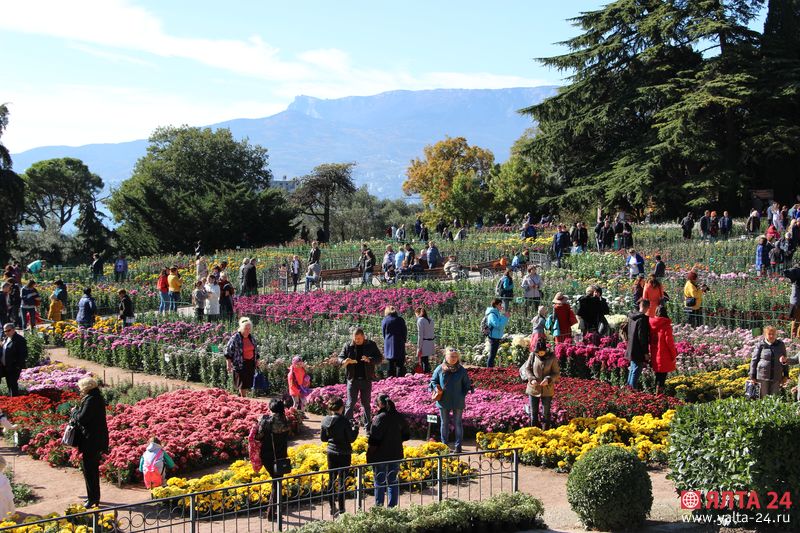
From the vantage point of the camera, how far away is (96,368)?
18.5 m

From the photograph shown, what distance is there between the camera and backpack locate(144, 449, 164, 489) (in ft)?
33.3

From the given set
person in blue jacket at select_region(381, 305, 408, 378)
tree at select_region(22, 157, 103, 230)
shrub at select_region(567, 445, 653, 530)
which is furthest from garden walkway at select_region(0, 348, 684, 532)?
tree at select_region(22, 157, 103, 230)

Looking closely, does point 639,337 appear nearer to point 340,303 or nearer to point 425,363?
point 425,363

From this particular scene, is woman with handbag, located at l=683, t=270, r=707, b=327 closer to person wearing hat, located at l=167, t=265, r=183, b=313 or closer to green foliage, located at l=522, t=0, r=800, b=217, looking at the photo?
person wearing hat, located at l=167, t=265, r=183, b=313

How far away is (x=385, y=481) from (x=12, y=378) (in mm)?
8560

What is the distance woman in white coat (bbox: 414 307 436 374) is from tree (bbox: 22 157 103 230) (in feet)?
218

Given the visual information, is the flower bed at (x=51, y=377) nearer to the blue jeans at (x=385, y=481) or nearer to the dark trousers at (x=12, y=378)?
the dark trousers at (x=12, y=378)

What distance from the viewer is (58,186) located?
80.6 m

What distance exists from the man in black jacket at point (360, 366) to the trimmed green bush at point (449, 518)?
3782 mm

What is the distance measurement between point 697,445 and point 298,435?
599 cm

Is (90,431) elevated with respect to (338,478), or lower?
elevated

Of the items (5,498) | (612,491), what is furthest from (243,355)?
(612,491)

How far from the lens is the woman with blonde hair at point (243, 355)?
14.1 meters

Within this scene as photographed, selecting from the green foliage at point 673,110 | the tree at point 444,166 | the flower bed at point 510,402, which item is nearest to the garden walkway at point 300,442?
the flower bed at point 510,402
